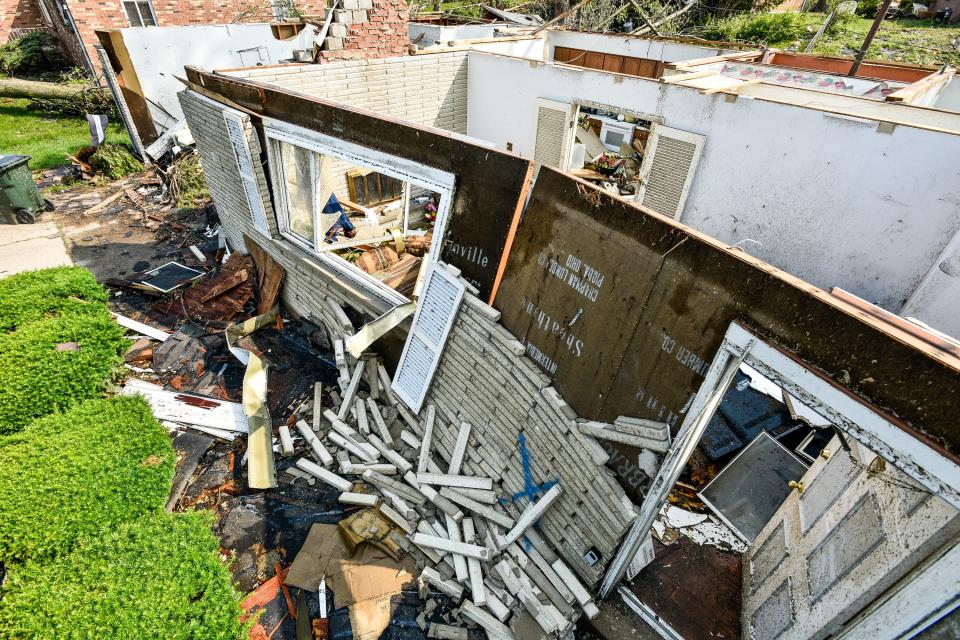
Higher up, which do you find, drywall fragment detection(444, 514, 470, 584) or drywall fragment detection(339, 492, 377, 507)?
drywall fragment detection(444, 514, 470, 584)

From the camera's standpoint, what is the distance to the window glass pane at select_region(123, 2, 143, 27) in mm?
16359

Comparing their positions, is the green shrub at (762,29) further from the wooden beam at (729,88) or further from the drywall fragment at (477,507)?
the drywall fragment at (477,507)

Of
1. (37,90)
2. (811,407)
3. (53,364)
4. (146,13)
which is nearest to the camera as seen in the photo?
(811,407)

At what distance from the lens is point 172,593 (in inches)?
148

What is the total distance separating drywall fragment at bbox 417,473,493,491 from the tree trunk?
20.2m

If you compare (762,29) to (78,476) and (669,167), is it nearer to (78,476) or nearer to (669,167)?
(669,167)

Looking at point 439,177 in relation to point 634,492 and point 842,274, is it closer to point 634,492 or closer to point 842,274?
point 634,492

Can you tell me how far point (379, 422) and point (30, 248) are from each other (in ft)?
33.6

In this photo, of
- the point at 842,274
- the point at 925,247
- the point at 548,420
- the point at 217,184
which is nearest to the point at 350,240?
the point at 217,184

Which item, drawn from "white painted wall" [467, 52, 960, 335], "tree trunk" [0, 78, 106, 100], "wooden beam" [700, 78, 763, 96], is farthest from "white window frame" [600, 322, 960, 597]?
"tree trunk" [0, 78, 106, 100]

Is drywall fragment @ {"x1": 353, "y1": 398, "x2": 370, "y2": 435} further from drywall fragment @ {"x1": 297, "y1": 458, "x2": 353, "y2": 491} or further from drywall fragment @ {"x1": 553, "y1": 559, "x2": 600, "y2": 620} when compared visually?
drywall fragment @ {"x1": 553, "y1": 559, "x2": 600, "y2": 620}

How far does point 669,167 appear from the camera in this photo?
7.58 metres

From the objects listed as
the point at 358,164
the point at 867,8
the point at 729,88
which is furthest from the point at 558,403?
the point at 867,8

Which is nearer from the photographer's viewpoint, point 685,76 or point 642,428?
point 642,428
